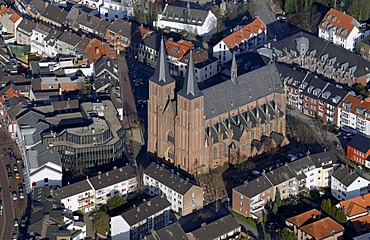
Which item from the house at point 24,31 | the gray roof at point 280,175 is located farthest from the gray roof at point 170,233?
the house at point 24,31

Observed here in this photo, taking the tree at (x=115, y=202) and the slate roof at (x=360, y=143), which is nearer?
the tree at (x=115, y=202)

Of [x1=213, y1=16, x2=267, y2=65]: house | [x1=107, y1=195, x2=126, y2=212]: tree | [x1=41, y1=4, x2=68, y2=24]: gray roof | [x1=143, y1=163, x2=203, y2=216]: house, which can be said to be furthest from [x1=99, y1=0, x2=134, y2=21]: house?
[x1=107, y1=195, x2=126, y2=212]: tree

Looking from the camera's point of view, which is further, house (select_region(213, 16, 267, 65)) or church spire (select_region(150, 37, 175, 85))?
house (select_region(213, 16, 267, 65))

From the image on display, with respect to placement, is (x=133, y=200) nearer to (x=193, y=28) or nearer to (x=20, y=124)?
(x=20, y=124)

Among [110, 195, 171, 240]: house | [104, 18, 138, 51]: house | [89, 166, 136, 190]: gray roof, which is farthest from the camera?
[104, 18, 138, 51]: house

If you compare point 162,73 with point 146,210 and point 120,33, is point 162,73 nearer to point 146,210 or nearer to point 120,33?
point 146,210

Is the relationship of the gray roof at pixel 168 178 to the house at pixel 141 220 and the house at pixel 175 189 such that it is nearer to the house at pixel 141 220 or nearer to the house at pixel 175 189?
the house at pixel 175 189

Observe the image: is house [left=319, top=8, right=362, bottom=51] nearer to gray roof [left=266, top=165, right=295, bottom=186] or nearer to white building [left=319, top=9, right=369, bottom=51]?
white building [left=319, top=9, right=369, bottom=51]

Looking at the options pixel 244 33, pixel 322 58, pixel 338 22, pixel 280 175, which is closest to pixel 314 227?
pixel 280 175

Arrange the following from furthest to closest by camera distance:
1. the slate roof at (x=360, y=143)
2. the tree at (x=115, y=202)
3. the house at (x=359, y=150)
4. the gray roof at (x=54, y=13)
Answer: the gray roof at (x=54, y=13) < the slate roof at (x=360, y=143) < the house at (x=359, y=150) < the tree at (x=115, y=202)
